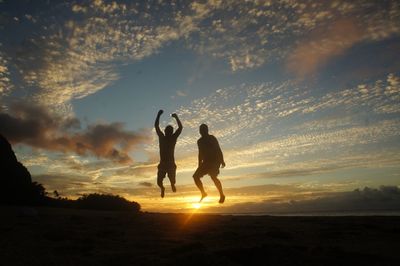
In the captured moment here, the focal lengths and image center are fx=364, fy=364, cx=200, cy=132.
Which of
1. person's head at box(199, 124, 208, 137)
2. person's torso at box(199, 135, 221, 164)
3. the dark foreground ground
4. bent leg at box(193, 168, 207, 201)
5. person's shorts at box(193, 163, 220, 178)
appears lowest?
the dark foreground ground

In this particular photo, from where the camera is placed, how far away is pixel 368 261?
6117mm

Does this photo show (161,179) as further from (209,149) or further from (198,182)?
(209,149)

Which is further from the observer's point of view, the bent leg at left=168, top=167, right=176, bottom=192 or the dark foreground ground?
the bent leg at left=168, top=167, right=176, bottom=192

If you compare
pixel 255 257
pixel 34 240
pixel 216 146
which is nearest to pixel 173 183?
pixel 216 146

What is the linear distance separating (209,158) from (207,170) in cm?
52

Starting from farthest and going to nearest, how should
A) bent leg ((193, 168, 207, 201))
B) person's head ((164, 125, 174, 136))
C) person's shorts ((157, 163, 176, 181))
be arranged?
bent leg ((193, 168, 207, 201)) < person's shorts ((157, 163, 176, 181)) < person's head ((164, 125, 174, 136))

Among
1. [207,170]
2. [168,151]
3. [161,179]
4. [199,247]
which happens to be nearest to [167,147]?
[168,151]

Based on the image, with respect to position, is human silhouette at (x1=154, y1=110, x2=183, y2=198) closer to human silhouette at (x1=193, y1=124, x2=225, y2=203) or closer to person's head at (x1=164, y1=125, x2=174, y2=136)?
person's head at (x1=164, y1=125, x2=174, y2=136)

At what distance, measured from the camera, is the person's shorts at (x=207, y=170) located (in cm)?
1430

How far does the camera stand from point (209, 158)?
14.2m

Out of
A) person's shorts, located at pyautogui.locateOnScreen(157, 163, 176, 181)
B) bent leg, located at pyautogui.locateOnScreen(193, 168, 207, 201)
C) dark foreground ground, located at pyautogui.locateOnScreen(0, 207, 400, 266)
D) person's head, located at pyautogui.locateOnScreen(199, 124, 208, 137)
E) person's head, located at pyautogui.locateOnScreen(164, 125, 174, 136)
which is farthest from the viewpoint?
bent leg, located at pyautogui.locateOnScreen(193, 168, 207, 201)

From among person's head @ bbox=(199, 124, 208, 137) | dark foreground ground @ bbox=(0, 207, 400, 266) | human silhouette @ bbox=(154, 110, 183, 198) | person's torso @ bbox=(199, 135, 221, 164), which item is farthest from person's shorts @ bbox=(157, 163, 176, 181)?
dark foreground ground @ bbox=(0, 207, 400, 266)

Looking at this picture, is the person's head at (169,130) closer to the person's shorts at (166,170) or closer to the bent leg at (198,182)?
the person's shorts at (166,170)

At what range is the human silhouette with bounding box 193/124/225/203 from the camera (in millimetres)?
14094
